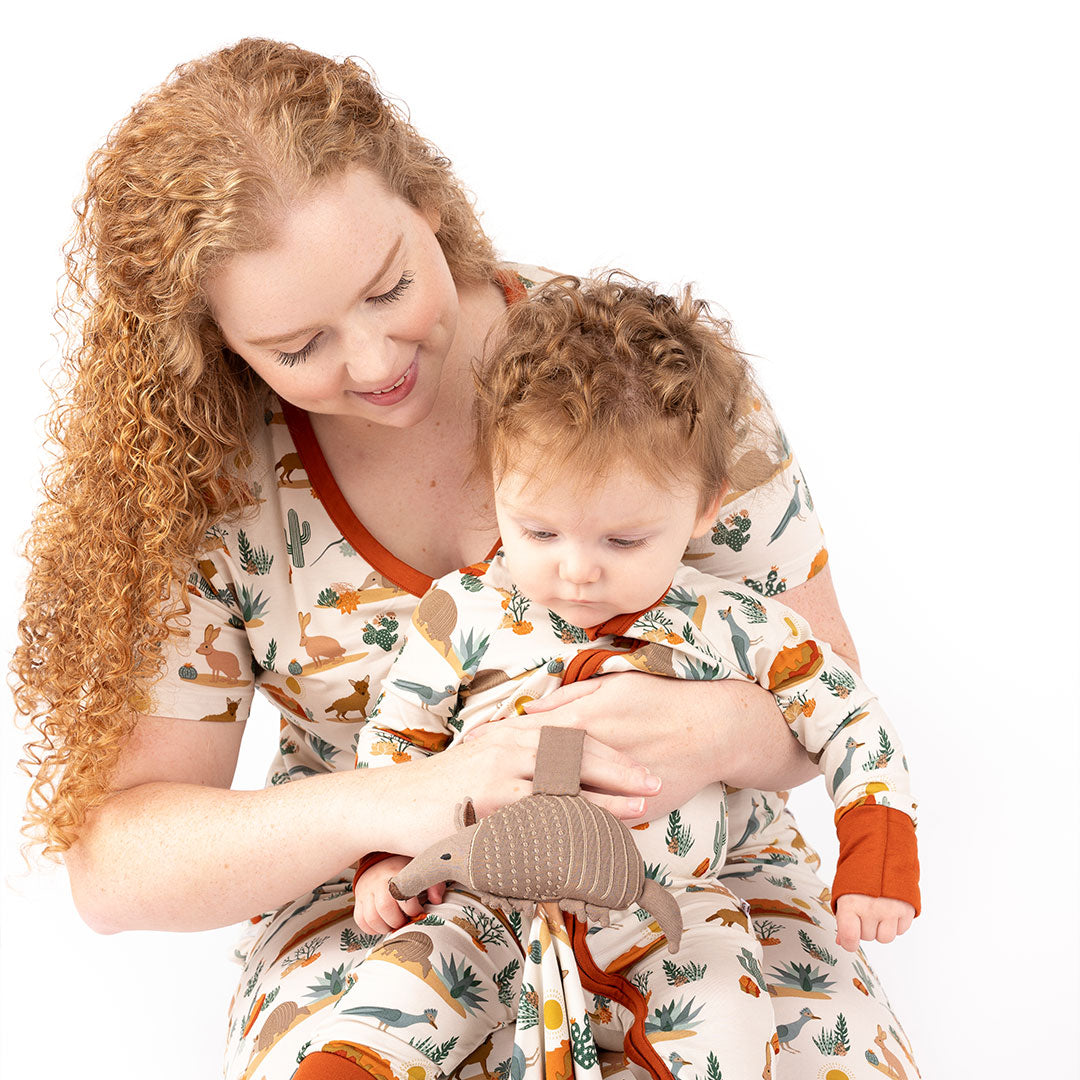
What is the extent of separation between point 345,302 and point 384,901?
2.11ft

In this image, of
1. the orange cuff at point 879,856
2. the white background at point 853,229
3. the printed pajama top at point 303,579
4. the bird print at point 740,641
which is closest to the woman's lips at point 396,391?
the printed pajama top at point 303,579

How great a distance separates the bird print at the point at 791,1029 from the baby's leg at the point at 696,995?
130mm

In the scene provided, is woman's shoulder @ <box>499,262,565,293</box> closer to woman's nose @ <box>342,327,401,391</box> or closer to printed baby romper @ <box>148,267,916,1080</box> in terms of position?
printed baby romper @ <box>148,267,916,1080</box>

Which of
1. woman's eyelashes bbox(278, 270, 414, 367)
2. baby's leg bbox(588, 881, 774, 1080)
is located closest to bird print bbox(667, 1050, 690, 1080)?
baby's leg bbox(588, 881, 774, 1080)

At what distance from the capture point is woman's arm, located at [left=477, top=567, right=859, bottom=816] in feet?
5.52

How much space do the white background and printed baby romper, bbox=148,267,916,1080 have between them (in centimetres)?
119

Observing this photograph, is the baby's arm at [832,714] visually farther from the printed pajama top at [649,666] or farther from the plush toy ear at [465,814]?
the plush toy ear at [465,814]

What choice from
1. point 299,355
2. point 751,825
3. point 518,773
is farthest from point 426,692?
point 751,825

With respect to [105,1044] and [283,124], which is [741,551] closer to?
[283,124]

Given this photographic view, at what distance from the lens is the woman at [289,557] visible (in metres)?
1.62

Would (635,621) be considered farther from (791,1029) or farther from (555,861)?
(791,1029)

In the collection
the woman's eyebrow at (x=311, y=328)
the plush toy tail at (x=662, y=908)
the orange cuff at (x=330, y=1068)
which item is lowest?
the orange cuff at (x=330, y=1068)

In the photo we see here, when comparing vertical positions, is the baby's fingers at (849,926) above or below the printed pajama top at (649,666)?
below

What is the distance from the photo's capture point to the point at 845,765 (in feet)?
5.74
